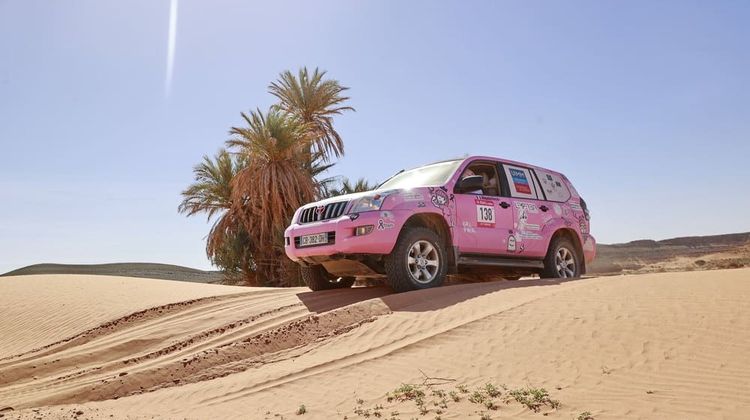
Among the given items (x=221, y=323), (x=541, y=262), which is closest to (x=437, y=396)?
(x=221, y=323)

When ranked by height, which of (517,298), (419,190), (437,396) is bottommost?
(437,396)

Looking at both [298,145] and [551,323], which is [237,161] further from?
[551,323]

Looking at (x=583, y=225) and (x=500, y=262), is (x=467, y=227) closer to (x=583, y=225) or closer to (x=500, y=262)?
(x=500, y=262)

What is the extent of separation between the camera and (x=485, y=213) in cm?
828

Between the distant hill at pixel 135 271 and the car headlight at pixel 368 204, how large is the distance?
2505cm

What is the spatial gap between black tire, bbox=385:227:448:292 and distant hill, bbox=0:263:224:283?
25.1 metres

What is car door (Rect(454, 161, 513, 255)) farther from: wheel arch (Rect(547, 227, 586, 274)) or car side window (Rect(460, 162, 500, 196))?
wheel arch (Rect(547, 227, 586, 274))

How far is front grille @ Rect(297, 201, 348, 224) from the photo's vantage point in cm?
768

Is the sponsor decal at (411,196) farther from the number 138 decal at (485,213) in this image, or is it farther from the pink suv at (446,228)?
the number 138 decal at (485,213)

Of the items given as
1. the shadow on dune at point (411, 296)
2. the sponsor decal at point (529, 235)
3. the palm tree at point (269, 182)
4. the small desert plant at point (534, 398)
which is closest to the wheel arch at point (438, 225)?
the shadow on dune at point (411, 296)

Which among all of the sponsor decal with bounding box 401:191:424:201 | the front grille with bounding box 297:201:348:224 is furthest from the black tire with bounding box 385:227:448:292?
the front grille with bounding box 297:201:348:224

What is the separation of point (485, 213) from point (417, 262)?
4.42 ft

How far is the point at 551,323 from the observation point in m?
5.77

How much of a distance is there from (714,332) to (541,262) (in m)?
4.04
